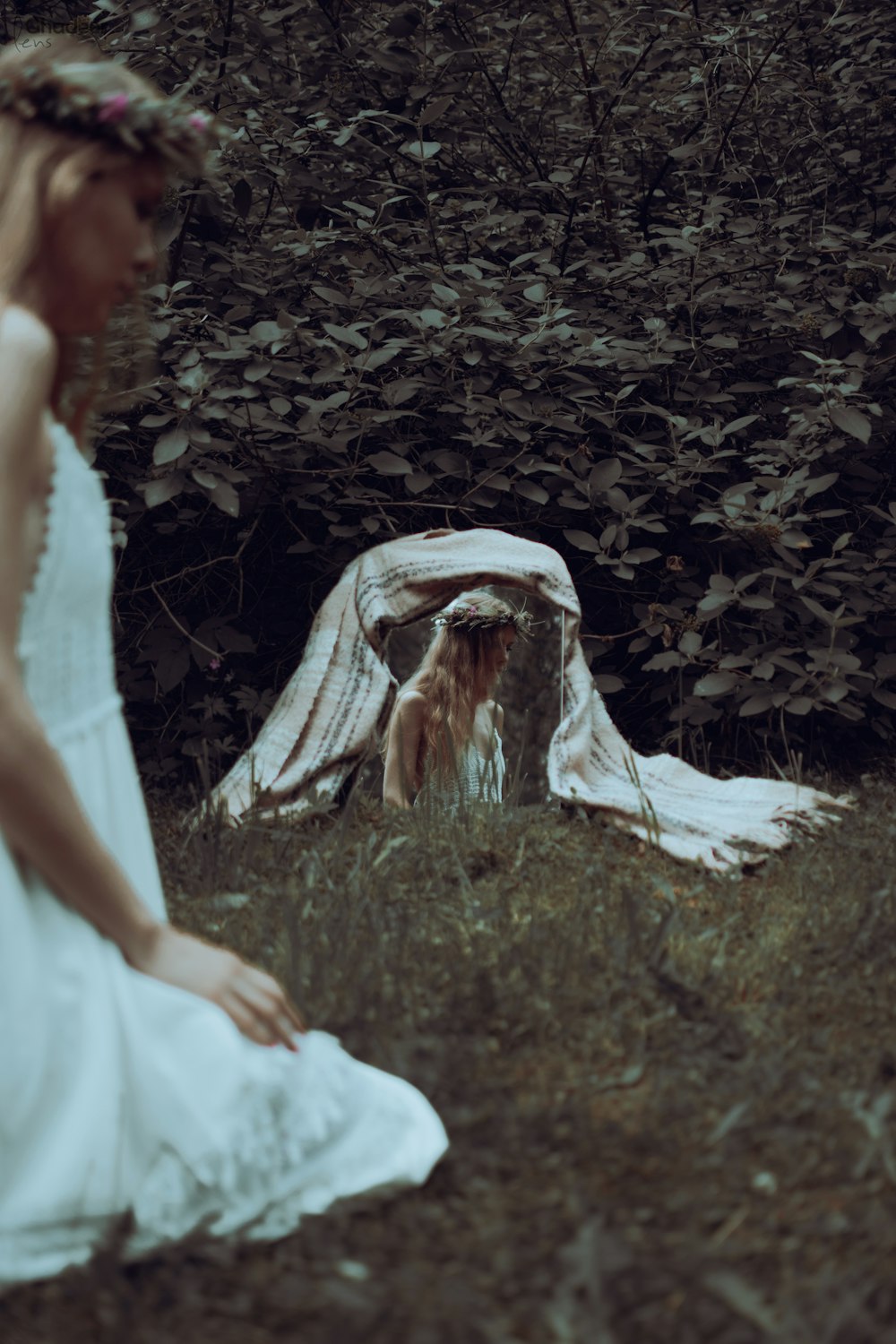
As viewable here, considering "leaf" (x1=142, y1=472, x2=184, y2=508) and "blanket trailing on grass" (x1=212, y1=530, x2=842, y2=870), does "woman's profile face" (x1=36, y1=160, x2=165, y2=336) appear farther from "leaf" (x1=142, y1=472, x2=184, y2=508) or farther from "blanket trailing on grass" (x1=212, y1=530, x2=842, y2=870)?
"leaf" (x1=142, y1=472, x2=184, y2=508)

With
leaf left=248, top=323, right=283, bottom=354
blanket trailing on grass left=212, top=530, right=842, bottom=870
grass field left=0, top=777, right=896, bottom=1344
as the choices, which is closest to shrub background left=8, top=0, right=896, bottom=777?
leaf left=248, top=323, right=283, bottom=354

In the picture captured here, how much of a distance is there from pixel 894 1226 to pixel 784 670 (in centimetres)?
350

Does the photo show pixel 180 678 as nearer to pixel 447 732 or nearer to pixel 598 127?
pixel 447 732

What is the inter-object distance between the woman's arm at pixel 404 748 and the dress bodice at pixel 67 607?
9.71 ft

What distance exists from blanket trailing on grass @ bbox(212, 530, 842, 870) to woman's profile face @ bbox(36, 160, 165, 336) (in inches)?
94.3

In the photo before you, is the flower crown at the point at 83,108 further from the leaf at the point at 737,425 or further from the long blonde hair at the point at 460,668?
the leaf at the point at 737,425

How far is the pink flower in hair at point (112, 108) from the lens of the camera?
149 cm

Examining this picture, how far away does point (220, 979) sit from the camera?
1603mm

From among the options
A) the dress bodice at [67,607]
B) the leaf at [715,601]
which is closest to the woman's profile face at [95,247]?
the dress bodice at [67,607]

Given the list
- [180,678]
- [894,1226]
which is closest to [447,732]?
[180,678]

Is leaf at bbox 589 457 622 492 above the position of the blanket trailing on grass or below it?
above

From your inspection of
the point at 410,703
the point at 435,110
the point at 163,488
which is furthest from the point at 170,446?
the point at 435,110

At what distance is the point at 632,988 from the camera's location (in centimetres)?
238

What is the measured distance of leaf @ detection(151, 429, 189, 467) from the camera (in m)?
4.13
